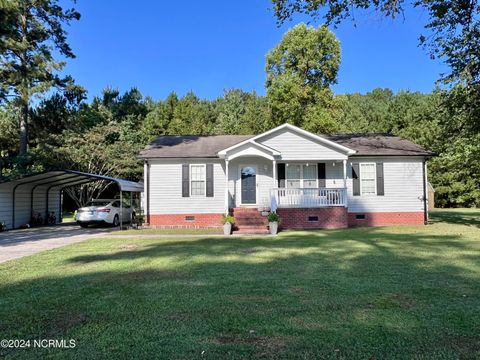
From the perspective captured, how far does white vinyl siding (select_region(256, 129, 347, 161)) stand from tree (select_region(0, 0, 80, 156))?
13.6 meters

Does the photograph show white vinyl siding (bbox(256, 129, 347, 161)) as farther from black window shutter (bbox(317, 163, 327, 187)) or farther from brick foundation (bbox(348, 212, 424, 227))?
brick foundation (bbox(348, 212, 424, 227))

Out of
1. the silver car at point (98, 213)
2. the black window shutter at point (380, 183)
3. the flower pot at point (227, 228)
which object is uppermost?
the black window shutter at point (380, 183)

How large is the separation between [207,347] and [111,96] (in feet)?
116

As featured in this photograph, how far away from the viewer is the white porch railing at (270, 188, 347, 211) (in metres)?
17.5

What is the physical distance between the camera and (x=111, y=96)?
35719 mm

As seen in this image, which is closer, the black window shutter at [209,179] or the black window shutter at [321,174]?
the black window shutter at [209,179]

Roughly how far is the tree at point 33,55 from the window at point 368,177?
1842 centimetres

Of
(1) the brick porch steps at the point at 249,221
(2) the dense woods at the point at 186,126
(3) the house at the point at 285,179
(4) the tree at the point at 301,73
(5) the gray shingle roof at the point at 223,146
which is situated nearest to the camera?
(1) the brick porch steps at the point at 249,221

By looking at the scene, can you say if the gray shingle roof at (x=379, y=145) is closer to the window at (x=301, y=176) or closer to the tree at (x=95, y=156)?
the window at (x=301, y=176)

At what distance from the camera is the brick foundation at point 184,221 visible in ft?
60.4

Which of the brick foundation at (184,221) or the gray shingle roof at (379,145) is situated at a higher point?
the gray shingle roof at (379,145)

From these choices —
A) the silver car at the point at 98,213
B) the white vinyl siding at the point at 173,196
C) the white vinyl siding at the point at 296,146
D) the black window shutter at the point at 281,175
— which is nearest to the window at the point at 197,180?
the white vinyl siding at the point at 173,196

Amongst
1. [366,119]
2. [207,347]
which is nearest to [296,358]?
[207,347]

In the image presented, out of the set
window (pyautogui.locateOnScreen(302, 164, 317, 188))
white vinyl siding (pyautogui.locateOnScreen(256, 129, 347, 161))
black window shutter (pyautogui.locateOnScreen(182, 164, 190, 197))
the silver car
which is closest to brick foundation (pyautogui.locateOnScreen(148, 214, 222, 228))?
black window shutter (pyautogui.locateOnScreen(182, 164, 190, 197))
